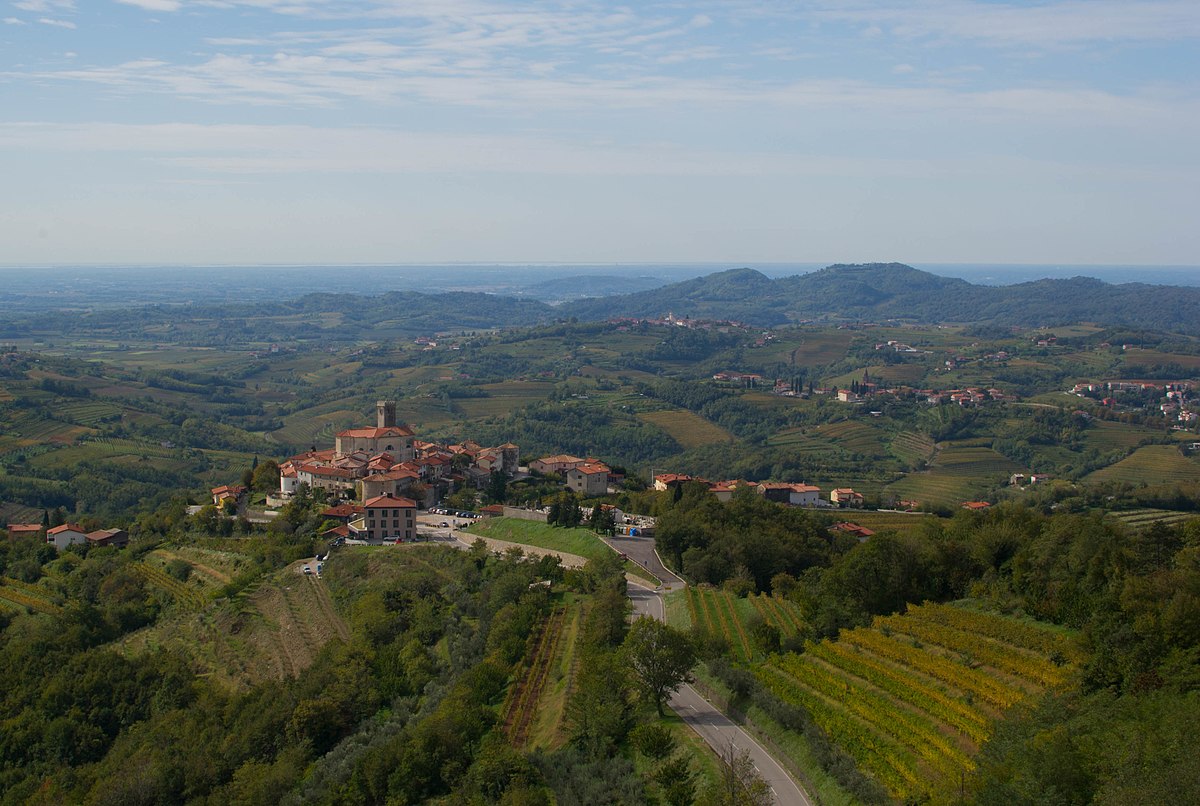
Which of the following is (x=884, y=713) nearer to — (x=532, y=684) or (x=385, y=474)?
(x=532, y=684)

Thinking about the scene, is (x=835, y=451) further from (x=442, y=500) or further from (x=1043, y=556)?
(x=1043, y=556)

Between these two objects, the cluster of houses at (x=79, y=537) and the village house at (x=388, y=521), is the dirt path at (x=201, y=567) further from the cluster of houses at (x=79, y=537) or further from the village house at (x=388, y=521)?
the village house at (x=388, y=521)

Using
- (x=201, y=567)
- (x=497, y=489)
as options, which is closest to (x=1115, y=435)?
(x=497, y=489)

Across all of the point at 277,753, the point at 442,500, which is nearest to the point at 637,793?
the point at 277,753

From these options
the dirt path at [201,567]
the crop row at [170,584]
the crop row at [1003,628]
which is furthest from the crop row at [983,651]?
the dirt path at [201,567]

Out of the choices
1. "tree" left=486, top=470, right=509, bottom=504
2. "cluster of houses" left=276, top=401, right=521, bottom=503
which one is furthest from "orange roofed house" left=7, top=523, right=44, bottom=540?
"tree" left=486, top=470, right=509, bottom=504

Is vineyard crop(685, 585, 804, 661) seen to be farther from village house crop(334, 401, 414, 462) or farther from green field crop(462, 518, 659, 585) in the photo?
village house crop(334, 401, 414, 462)
